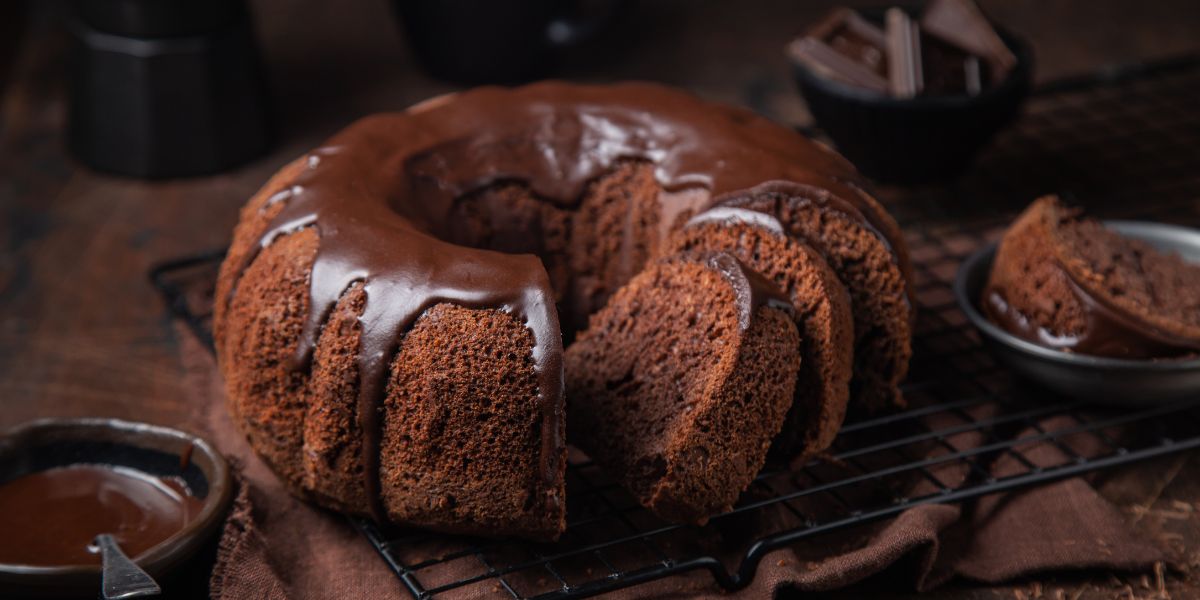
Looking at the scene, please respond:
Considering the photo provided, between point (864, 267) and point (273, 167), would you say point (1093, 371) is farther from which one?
point (273, 167)

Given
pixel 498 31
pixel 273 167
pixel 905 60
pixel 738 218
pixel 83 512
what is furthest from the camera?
pixel 498 31

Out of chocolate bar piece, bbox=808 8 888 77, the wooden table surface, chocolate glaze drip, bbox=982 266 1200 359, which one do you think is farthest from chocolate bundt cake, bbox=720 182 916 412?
chocolate bar piece, bbox=808 8 888 77

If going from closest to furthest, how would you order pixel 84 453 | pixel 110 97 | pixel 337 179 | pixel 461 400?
pixel 461 400, pixel 84 453, pixel 337 179, pixel 110 97

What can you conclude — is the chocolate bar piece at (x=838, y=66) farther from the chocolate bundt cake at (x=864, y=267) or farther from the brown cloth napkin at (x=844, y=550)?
the brown cloth napkin at (x=844, y=550)

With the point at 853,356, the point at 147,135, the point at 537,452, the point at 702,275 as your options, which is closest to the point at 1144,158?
the point at 853,356

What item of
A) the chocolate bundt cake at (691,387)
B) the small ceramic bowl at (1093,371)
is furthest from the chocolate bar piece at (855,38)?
the chocolate bundt cake at (691,387)

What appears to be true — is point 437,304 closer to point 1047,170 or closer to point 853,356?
point 853,356

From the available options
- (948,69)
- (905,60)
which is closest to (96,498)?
(905,60)
